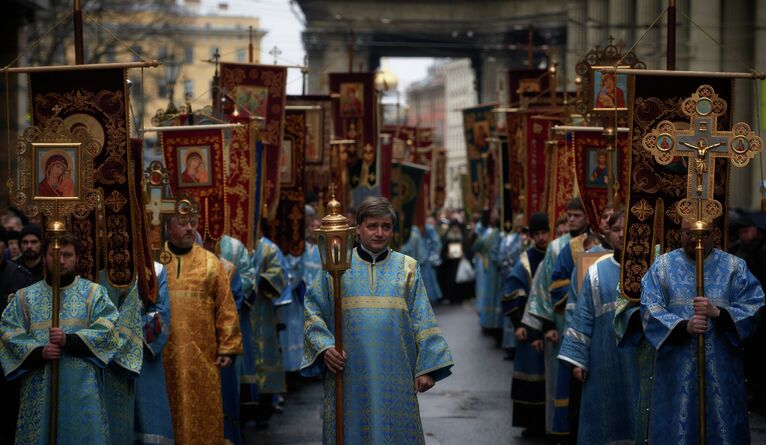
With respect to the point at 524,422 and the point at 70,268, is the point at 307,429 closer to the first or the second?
the point at 524,422

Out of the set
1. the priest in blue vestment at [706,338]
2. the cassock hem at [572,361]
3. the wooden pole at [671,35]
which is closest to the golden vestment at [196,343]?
the cassock hem at [572,361]

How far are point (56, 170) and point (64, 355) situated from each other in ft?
3.61

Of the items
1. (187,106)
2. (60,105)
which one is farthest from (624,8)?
(60,105)

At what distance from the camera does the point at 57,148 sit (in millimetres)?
9344

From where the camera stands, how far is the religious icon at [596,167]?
42.4 feet

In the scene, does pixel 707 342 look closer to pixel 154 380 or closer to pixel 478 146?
pixel 154 380

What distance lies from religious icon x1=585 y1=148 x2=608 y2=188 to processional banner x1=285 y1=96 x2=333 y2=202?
5.52 meters

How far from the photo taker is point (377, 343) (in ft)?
28.5

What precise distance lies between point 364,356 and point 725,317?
80.6 inches

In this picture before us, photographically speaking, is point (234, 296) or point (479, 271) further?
point (479, 271)

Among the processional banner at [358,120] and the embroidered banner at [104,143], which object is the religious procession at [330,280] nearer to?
the embroidered banner at [104,143]

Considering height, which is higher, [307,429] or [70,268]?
[70,268]

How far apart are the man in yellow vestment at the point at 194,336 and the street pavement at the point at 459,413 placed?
1.76 m

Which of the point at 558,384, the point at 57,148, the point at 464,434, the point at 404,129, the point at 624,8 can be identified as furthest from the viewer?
the point at 624,8
